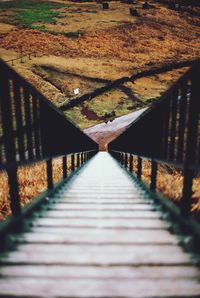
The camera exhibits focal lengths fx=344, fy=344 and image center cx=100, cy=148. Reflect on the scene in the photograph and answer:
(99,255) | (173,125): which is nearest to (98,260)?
(99,255)

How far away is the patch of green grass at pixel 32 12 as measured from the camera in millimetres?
47000

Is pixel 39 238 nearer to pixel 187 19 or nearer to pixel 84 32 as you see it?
pixel 84 32

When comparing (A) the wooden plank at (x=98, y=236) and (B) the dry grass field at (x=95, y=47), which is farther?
(B) the dry grass field at (x=95, y=47)

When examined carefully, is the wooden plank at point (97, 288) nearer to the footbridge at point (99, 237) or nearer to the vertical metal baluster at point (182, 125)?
the footbridge at point (99, 237)

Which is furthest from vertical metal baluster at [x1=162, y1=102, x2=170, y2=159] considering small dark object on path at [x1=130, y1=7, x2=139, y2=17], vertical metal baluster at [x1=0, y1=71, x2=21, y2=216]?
small dark object on path at [x1=130, y1=7, x2=139, y2=17]

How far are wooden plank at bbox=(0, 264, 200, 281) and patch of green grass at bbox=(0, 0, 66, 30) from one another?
151ft

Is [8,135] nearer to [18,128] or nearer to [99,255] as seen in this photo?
[18,128]

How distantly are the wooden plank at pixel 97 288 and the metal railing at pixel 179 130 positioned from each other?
93cm

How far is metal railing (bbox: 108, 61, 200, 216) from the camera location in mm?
2777

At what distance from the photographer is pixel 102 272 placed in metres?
2.09

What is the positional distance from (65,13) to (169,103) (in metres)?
53.6

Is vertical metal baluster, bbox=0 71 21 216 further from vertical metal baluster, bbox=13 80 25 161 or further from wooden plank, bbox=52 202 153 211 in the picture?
wooden plank, bbox=52 202 153 211

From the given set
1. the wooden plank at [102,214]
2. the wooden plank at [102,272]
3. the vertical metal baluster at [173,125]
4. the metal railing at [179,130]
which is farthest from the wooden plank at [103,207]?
the wooden plank at [102,272]

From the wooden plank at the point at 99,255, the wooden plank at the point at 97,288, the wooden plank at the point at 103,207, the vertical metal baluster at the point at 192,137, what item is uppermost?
the vertical metal baluster at the point at 192,137
